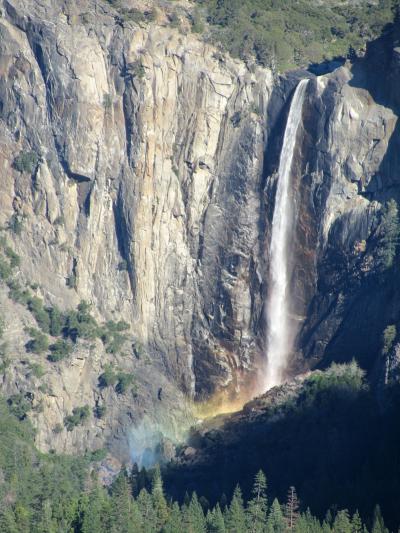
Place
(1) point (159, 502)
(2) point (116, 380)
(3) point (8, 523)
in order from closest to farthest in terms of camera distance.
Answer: (3) point (8, 523) → (1) point (159, 502) → (2) point (116, 380)

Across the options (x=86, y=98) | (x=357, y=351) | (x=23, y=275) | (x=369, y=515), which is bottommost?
(x=369, y=515)

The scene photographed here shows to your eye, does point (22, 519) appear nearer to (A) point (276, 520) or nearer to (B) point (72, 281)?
(A) point (276, 520)

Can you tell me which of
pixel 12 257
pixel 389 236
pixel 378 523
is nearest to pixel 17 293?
pixel 12 257

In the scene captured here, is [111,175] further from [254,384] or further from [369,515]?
[369,515]

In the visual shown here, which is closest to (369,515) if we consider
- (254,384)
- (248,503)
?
(248,503)

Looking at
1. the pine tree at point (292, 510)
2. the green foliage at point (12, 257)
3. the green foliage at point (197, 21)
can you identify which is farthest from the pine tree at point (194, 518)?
the green foliage at point (197, 21)

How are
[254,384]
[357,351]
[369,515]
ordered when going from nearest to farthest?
1. [369,515]
2. [357,351]
3. [254,384]
